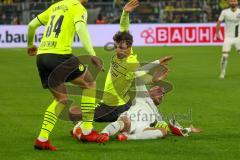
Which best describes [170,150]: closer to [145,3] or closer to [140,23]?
[140,23]

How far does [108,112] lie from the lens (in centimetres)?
1244

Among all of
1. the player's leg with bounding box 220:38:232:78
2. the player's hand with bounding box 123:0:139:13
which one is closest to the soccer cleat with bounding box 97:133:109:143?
the player's hand with bounding box 123:0:139:13

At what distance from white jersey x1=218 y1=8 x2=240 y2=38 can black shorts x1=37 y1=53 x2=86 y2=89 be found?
1368 centimetres

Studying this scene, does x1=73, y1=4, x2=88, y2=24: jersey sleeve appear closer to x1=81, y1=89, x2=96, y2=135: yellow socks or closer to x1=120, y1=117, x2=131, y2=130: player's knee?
x1=81, y1=89, x2=96, y2=135: yellow socks

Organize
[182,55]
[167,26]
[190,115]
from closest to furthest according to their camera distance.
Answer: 1. [190,115]
2. [182,55]
3. [167,26]

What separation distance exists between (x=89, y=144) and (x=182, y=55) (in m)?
22.4

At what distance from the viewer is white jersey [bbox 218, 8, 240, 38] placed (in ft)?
78.6

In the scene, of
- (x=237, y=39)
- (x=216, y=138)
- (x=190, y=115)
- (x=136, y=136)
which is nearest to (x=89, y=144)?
(x=136, y=136)

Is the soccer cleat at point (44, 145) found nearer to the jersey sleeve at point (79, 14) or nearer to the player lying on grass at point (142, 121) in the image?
the player lying on grass at point (142, 121)

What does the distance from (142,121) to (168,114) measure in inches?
124

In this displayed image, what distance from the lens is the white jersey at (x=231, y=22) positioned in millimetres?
23953

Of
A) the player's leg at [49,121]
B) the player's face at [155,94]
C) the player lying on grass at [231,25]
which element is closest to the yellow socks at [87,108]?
the player's leg at [49,121]

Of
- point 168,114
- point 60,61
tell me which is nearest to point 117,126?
point 60,61

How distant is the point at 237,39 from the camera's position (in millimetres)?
23828
